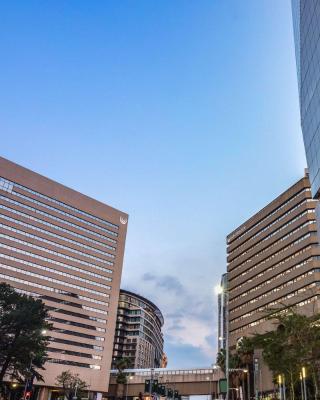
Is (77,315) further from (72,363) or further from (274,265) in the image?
(274,265)

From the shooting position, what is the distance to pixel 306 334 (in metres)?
42.2

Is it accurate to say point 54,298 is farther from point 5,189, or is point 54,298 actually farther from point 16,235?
point 5,189

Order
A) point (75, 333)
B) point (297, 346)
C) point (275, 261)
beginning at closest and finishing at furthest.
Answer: point (297, 346) < point (275, 261) < point (75, 333)

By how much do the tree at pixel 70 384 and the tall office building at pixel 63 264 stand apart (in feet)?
20.9

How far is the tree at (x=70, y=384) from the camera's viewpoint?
122575 mm

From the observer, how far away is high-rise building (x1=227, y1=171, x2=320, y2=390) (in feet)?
371

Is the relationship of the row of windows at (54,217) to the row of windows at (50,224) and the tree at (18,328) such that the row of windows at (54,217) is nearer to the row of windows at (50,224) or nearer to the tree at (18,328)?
the row of windows at (50,224)

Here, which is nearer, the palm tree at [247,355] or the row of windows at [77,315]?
the palm tree at [247,355]

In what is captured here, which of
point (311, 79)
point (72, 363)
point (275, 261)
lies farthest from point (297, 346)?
point (72, 363)

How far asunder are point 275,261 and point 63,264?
6788 centimetres

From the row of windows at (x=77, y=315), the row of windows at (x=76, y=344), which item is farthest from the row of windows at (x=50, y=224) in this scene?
the row of windows at (x=76, y=344)

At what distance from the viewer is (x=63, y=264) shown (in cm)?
14588

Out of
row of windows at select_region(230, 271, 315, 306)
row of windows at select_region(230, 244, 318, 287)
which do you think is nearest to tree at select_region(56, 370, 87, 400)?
row of windows at select_region(230, 271, 315, 306)

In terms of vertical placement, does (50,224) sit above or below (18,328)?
above
